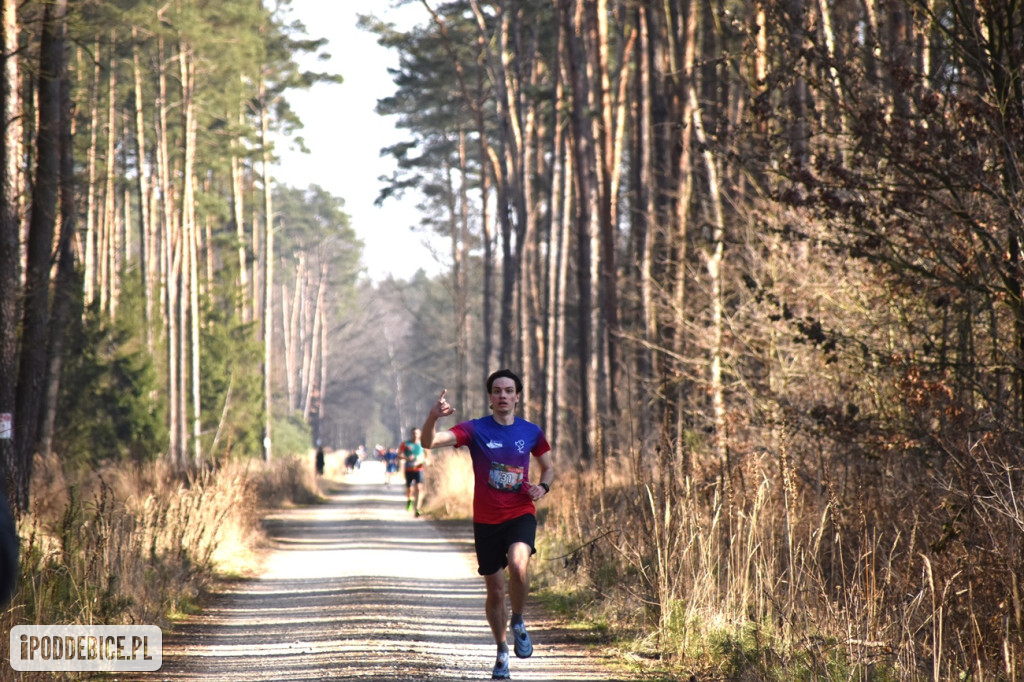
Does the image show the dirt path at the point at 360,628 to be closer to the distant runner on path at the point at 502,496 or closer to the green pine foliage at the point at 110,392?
the distant runner on path at the point at 502,496

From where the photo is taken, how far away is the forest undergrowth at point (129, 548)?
28.8 feet

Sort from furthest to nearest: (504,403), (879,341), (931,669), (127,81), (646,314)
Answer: (127,81) → (646,314) → (879,341) → (504,403) → (931,669)

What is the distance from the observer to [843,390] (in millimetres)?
10961

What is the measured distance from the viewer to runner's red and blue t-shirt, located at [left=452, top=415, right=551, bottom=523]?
7.79 metres

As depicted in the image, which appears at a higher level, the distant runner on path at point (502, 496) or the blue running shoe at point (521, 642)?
the distant runner on path at point (502, 496)

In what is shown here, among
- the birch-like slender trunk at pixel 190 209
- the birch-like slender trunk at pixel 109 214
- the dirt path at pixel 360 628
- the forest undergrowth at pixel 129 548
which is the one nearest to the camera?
the dirt path at pixel 360 628

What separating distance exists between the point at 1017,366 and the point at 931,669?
2361mm

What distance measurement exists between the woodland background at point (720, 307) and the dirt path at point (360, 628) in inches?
35.3

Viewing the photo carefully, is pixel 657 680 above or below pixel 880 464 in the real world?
below

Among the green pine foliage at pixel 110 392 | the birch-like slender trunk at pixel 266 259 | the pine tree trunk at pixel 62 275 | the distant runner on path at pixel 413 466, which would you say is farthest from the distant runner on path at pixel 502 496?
the birch-like slender trunk at pixel 266 259

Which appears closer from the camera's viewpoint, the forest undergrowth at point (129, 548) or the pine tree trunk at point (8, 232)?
the forest undergrowth at point (129, 548)

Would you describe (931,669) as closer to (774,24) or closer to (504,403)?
(504,403)

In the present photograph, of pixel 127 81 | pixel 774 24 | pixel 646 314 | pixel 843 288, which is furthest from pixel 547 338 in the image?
pixel 774 24

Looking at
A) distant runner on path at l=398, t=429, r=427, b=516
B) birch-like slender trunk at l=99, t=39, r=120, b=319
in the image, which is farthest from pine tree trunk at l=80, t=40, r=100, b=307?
distant runner on path at l=398, t=429, r=427, b=516
